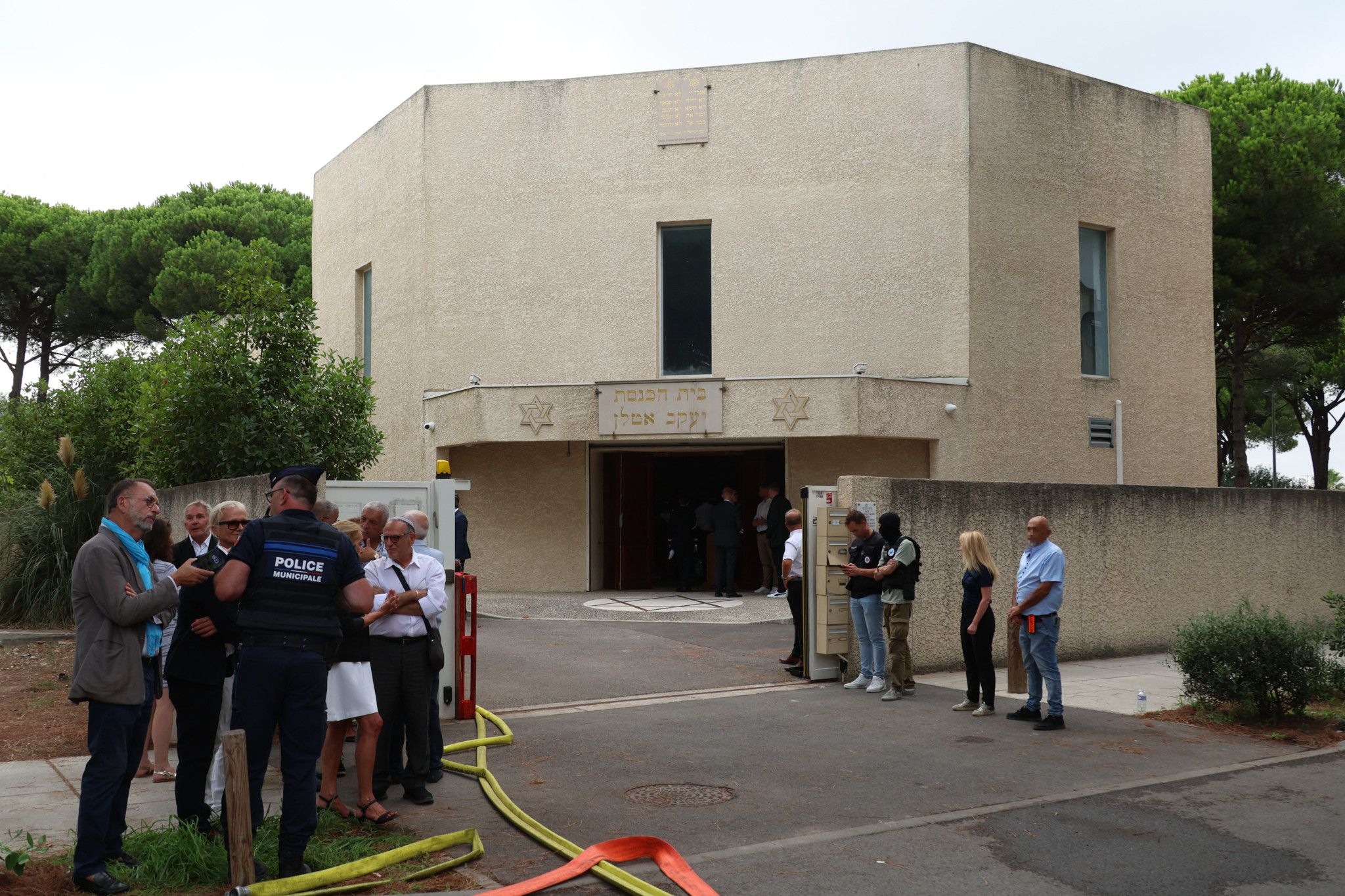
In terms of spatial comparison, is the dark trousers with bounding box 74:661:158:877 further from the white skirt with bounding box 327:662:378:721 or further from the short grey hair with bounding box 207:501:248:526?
the short grey hair with bounding box 207:501:248:526

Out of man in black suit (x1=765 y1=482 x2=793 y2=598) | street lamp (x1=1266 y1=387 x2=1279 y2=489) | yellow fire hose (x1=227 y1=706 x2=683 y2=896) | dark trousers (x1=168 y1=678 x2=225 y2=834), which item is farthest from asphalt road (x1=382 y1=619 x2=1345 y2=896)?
street lamp (x1=1266 y1=387 x2=1279 y2=489)

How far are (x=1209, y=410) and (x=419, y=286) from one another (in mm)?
15296

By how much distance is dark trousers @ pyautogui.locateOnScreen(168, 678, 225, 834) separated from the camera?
614 centimetres

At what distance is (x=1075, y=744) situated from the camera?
9.05 meters

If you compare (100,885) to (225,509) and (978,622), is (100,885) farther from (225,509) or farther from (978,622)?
(978,622)

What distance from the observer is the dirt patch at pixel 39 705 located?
8789 mm

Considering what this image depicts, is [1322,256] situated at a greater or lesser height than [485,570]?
greater

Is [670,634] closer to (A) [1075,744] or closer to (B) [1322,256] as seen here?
(A) [1075,744]

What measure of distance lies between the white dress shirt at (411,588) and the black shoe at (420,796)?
3.09ft

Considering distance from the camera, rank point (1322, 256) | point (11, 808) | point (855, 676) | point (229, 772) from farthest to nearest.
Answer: point (1322, 256) < point (855, 676) < point (11, 808) < point (229, 772)

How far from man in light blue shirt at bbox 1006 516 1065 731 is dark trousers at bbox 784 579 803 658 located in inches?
110

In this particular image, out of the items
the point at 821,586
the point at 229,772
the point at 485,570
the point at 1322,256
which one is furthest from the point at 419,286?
the point at 1322,256

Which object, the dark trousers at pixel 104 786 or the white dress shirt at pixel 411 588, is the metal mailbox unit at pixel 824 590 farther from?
the dark trousers at pixel 104 786

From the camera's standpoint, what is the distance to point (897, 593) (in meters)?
10.9
